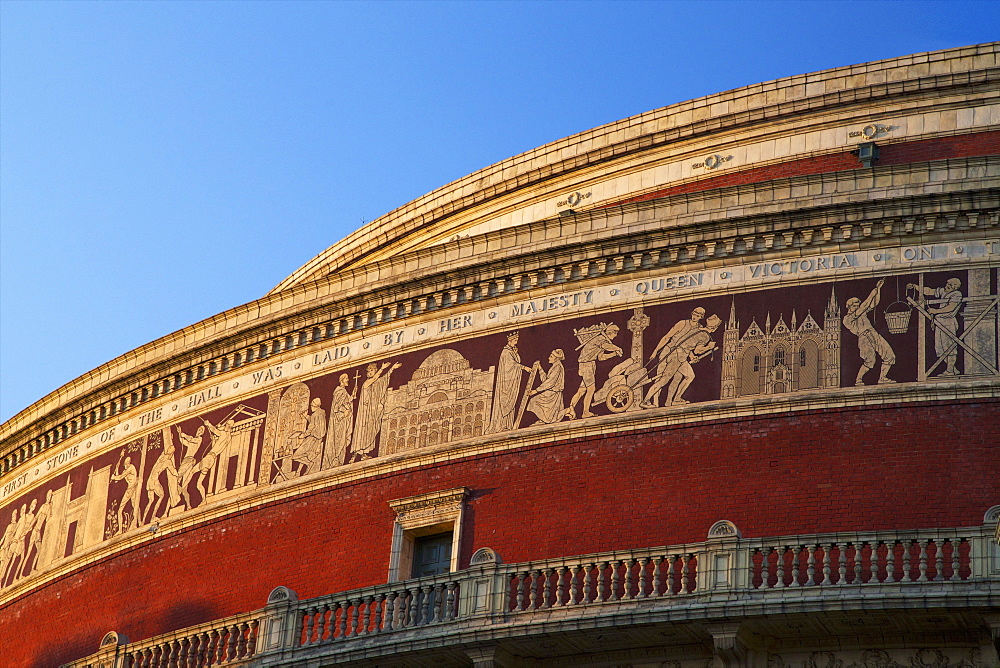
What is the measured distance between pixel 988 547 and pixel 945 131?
9530 millimetres

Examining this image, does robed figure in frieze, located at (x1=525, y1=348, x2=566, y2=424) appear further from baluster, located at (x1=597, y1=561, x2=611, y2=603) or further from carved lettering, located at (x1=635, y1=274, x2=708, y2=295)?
baluster, located at (x1=597, y1=561, x2=611, y2=603)

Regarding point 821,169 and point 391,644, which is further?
point 821,169

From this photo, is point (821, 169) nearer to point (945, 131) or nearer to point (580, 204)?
point (945, 131)

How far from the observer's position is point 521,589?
20156 mm

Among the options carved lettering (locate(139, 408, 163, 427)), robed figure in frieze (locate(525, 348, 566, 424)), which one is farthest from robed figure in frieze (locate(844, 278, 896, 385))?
carved lettering (locate(139, 408, 163, 427))

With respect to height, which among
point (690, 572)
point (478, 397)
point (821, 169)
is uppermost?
point (821, 169)

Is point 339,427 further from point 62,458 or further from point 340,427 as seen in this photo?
point 62,458

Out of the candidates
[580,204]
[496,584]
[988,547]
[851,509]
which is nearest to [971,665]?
[988,547]

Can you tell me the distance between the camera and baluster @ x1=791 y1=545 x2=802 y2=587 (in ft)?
61.2

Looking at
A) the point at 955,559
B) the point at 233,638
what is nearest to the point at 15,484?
the point at 233,638

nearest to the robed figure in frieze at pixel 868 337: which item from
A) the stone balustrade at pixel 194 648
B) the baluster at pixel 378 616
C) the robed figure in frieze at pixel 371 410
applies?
the baluster at pixel 378 616

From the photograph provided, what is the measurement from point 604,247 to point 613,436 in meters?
2.70

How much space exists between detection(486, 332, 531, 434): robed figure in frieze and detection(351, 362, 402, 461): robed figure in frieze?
1800mm

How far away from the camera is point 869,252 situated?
21938 millimetres
